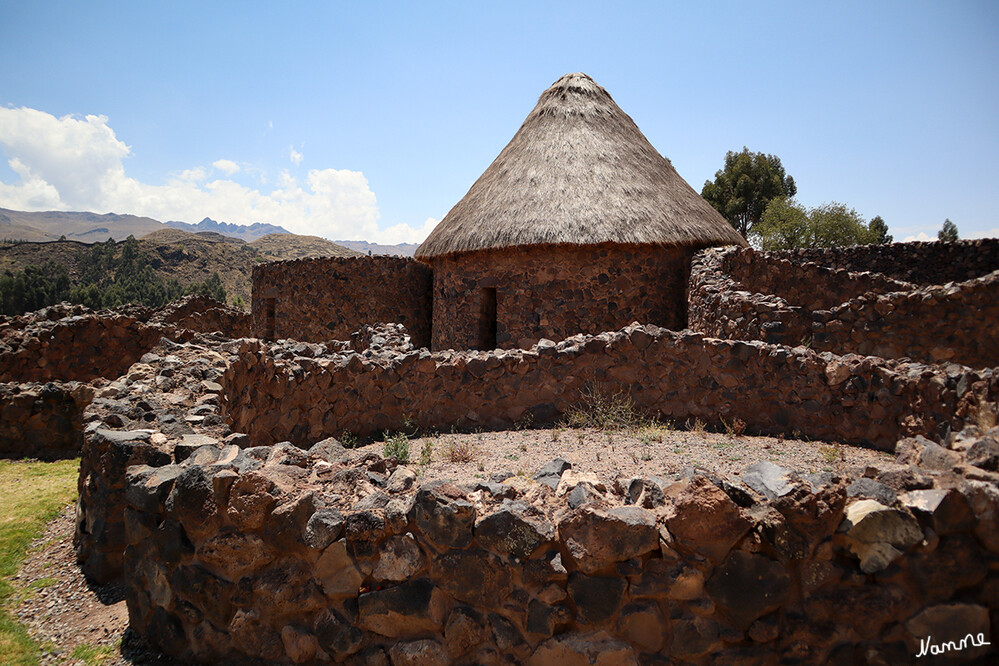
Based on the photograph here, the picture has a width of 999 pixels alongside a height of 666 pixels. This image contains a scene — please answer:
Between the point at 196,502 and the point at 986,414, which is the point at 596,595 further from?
the point at 986,414

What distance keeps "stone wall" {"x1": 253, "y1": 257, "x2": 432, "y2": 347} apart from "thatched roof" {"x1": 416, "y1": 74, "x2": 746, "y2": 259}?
5.64 ft

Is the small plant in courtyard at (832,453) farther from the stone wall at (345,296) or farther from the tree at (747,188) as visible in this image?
the tree at (747,188)

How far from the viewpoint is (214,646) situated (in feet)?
8.86

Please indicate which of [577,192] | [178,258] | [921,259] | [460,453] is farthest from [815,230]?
[178,258]

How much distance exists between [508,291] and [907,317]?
597cm

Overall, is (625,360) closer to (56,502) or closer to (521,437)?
(521,437)

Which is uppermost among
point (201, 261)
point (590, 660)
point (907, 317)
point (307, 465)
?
point (201, 261)

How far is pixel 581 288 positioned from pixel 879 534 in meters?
7.98

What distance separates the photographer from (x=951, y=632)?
7.37ft

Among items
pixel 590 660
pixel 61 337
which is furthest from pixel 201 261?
pixel 590 660

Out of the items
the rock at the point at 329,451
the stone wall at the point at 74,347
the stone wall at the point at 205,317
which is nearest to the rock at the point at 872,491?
the rock at the point at 329,451

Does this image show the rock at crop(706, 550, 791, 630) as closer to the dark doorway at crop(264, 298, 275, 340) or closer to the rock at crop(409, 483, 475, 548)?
the rock at crop(409, 483, 475, 548)

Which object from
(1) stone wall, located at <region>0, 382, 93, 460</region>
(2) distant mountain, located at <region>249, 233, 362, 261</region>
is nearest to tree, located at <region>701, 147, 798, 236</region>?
(1) stone wall, located at <region>0, 382, 93, 460</region>

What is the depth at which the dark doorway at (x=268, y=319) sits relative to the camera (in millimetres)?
14781
